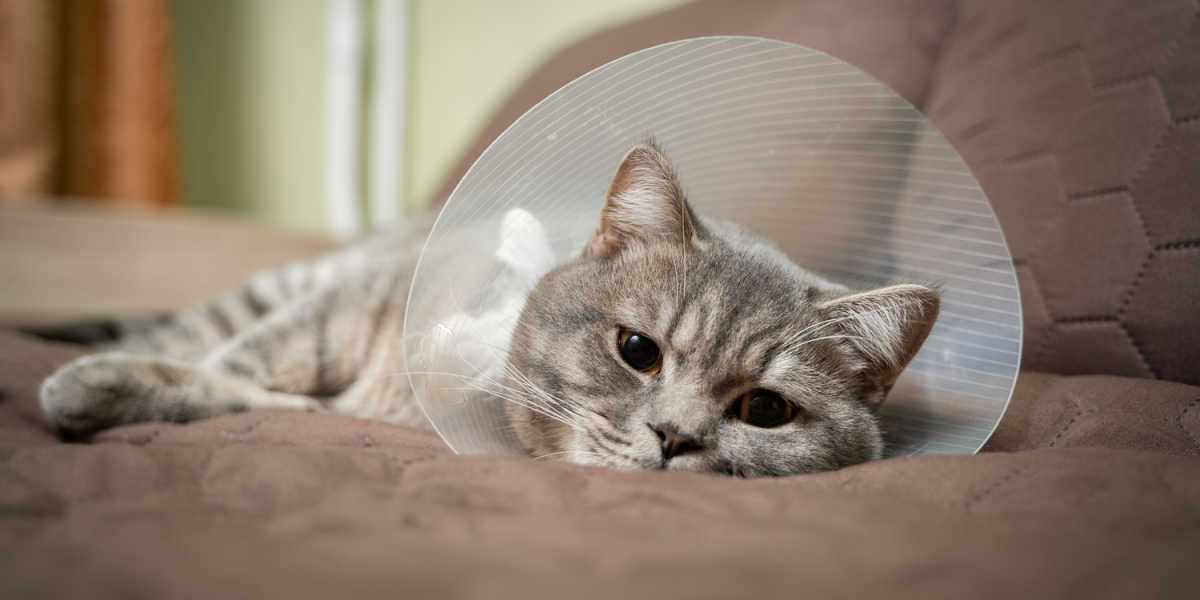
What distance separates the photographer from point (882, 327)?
74cm

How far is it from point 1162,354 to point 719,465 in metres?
0.58

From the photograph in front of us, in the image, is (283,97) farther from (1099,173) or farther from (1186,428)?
(1186,428)

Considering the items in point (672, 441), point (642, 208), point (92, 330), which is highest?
point (642, 208)

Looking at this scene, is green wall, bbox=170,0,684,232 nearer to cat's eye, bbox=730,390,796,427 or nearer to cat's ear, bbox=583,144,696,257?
cat's ear, bbox=583,144,696,257

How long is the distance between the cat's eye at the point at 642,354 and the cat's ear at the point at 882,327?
20cm

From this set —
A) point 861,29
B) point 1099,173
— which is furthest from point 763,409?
point 861,29

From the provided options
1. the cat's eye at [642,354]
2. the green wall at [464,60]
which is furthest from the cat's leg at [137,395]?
the green wall at [464,60]

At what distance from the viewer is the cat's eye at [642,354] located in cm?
75

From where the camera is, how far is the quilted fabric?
0.81m

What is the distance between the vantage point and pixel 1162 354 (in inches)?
32.0

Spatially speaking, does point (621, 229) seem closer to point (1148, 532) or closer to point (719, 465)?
point (719, 465)

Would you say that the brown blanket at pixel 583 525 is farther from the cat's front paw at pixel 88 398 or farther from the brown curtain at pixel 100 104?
the brown curtain at pixel 100 104

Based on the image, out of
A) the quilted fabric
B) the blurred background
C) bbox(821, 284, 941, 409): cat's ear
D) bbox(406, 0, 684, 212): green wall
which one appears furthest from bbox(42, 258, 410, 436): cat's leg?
the blurred background

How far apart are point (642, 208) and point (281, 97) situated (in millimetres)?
2513
